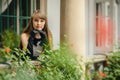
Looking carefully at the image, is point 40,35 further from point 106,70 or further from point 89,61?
point 106,70

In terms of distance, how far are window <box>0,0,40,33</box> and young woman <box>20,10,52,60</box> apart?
1.62 feet

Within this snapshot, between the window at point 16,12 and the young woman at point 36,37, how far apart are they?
0.49 meters

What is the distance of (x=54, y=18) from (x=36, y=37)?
1.15 metres

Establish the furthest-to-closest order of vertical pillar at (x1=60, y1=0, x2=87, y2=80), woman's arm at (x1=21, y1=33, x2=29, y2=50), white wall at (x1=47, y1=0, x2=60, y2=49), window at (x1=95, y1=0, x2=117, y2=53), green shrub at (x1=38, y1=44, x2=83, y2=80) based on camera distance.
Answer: window at (x1=95, y1=0, x2=117, y2=53) → white wall at (x1=47, y1=0, x2=60, y2=49) → vertical pillar at (x1=60, y1=0, x2=87, y2=80) → woman's arm at (x1=21, y1=33, x2=29, y2=50) → green shrub at (x1=38, y1=44, x2=83, y2=80)

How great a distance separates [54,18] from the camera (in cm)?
730

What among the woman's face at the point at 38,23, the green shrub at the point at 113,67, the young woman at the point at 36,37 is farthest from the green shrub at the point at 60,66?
the green shrub at the point at 113,67

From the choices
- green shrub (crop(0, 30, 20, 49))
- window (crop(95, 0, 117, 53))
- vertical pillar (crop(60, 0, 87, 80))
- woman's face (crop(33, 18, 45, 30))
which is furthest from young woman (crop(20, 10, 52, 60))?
window (crop(95, 0, 117, 53))

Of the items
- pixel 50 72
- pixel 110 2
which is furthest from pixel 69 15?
pixel 110 2

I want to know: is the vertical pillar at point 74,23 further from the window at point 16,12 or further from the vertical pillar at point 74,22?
the window at point 16,12

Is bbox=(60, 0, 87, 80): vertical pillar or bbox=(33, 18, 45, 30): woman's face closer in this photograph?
bbox=(33, 18, 45, 30): woman's face

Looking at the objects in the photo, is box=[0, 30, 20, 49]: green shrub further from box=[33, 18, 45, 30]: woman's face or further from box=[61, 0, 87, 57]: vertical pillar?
box=[61, 0, 87, 57]: vertical pillar

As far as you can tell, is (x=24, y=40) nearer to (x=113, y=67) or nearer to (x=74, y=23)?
(x=74, y=23)

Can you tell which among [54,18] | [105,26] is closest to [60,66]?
[54,18]

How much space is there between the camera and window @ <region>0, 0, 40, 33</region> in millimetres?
6547
